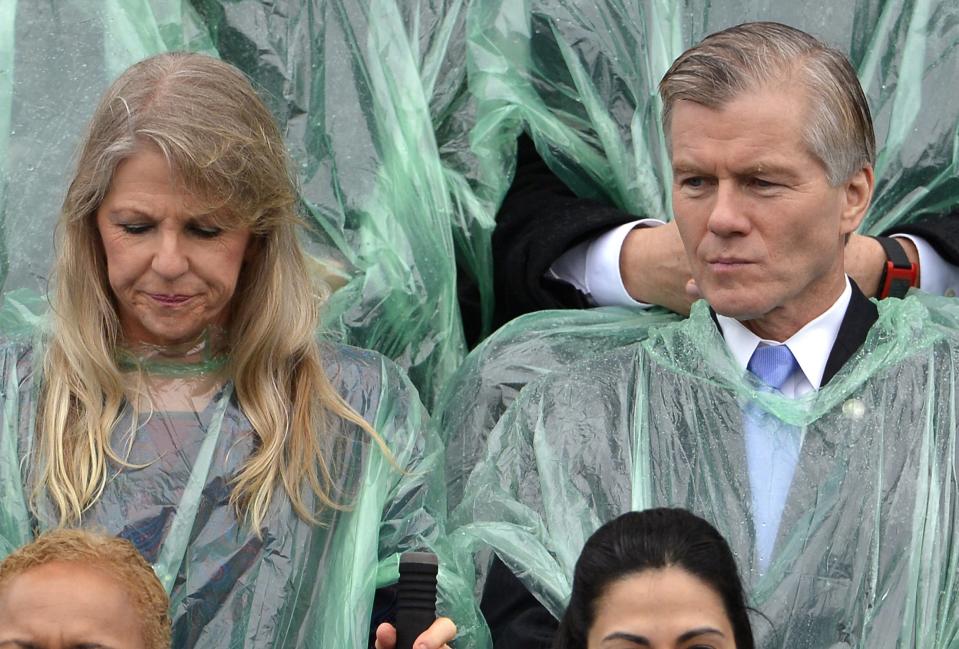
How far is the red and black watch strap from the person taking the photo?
3.44 m

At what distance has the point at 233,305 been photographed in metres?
3.04

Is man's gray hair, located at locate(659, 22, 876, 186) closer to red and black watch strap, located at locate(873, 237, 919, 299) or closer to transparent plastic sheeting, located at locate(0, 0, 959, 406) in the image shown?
red and black watch strap, located at locate(873, 237, 919, 299)

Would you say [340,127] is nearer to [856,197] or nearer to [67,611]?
[856,197]

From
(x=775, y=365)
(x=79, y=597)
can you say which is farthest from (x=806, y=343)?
(x=79, y=597)

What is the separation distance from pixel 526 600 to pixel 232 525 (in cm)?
43

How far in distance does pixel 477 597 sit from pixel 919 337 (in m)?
0.77

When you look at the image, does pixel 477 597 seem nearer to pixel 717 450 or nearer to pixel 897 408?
pixel 717 450

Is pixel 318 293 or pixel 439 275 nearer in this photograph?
pixel 318 293

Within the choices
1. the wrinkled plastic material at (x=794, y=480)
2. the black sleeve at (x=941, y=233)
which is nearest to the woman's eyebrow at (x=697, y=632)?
the wrinkled plastic material at (x=794, y=480)

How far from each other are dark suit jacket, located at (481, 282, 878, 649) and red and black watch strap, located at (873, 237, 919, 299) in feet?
1.47

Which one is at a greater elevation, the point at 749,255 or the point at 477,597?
the point at 749,255

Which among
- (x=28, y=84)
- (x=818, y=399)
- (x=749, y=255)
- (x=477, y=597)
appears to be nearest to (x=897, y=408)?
(x=818, y=399)

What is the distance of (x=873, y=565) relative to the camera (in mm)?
2775

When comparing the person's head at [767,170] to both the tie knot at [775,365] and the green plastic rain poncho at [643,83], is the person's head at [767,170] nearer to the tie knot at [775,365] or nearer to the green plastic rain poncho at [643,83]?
the tie knot at [775,365]
